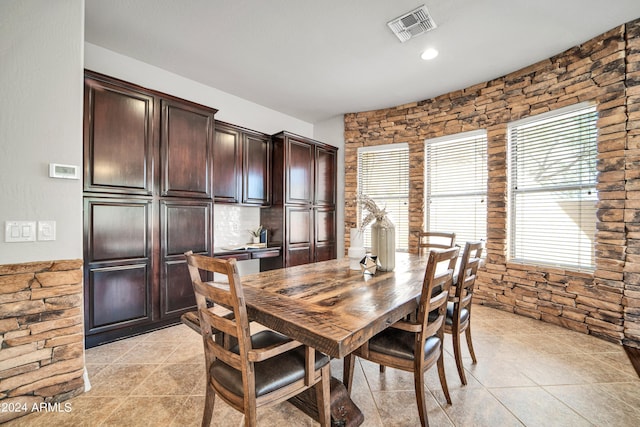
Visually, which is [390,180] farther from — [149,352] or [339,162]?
[149,352]

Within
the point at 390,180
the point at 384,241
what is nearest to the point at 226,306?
the point at 384,241

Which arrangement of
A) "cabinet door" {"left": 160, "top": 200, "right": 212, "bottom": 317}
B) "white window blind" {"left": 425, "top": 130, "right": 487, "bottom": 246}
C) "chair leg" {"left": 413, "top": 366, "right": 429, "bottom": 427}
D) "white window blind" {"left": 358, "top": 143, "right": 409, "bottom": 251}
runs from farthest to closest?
"white window blind" {"left": 358, "top": 143, "right": 409, "bottom": 251}, "white window blind" {"left": 425, "top": 130, "right": 487, "bottom": 246}, "cabinet door" {"left": 160, "top": 200, "right": 212, "bottom": 317}, "chair leg" {"left": 413, "top": 366, "right": 429, "bottom": 427}

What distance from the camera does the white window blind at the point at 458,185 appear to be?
3.56 metres

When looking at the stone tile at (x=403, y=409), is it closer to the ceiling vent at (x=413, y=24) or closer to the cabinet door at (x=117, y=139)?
the cabinet door at (x=117, y=139)

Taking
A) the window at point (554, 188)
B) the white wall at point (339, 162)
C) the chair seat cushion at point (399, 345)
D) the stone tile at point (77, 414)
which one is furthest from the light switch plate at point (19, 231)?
the window at point (554, 188)

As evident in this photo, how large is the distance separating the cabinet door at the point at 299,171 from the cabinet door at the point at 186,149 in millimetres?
1205

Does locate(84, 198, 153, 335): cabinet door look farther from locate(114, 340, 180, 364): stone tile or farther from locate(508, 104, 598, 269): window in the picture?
locate(508, 104, 598, 269): window

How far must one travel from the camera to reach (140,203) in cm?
251

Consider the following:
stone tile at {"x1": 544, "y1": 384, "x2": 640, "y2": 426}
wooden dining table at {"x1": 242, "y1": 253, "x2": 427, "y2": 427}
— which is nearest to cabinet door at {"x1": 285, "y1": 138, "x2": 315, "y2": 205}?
wooden dining table at {"x1": 242, "y1": 253, "x2": 427, "y2": 427}

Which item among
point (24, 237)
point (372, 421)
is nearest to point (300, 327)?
point (372, 421)

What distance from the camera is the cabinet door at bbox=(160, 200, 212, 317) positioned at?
8.69ft

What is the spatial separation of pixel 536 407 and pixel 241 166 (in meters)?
3.62

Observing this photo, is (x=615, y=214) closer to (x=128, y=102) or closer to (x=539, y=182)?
(x=539, y=182)

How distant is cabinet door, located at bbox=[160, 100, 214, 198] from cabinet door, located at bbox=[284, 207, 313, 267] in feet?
4.34
